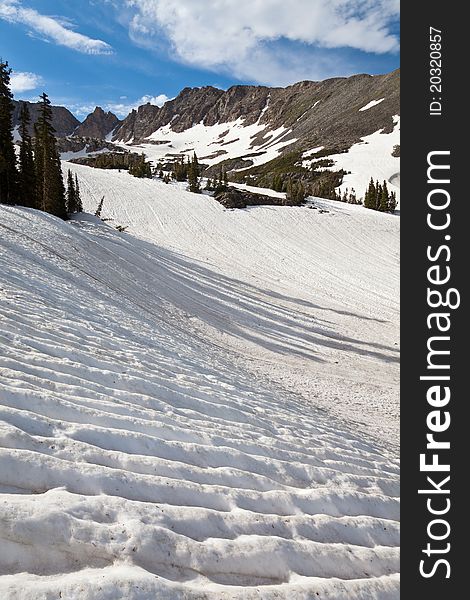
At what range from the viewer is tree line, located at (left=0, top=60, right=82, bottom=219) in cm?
2955

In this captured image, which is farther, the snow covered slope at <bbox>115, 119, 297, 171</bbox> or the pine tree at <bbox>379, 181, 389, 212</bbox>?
the snow covered slope at <bbox>115, 119, 297, 171</bbox>

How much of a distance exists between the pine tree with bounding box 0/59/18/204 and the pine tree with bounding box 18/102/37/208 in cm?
73

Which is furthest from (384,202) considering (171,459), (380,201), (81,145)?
(81,145)

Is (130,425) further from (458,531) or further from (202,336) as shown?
(202,336)

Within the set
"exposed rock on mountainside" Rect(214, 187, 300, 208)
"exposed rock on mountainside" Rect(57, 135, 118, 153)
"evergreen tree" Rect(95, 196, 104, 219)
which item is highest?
"exposed rock on mountainside" Rect(57, 135, 118, 153)

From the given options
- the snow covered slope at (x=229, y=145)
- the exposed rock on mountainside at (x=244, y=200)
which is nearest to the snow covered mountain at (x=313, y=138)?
the snow covered slope at (x=229, y=145)

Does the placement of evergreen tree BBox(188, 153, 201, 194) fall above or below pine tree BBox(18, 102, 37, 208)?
above

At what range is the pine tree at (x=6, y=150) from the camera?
28.9 meters

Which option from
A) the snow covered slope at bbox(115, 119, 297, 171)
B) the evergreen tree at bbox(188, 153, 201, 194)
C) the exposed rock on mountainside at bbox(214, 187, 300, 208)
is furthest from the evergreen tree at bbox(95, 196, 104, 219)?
the snow covered slope at bbox(115, 119, 297, 171)

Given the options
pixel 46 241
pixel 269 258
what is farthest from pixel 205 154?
pixel 46 241

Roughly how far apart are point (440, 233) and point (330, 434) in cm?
403

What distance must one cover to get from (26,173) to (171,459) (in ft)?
119

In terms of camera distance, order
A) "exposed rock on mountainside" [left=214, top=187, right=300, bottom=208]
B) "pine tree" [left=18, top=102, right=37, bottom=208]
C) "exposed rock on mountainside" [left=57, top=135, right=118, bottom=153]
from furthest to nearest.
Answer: "exposed rock on mountainside" [left=57, top=135, right=118, bottom=153], "exposed rock on mountainside" [left=214, top=187, right=300, bottom=208], "pine tree" [left=18, top=102, right=37, bottom=208]

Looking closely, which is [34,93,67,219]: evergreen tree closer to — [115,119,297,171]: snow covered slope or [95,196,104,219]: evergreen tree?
[95,196,104,219]: evergreen tree
